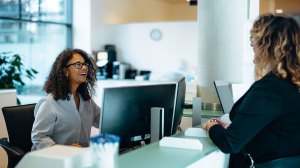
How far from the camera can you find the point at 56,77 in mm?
2625

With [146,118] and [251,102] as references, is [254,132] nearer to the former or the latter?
[251,102]

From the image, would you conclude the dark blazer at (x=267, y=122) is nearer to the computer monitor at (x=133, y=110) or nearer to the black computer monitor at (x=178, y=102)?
the computer monitor at (x=133, y=110)

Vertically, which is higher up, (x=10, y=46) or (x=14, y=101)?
(x=10, y=46)

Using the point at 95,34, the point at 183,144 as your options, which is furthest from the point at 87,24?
the point at 183,144

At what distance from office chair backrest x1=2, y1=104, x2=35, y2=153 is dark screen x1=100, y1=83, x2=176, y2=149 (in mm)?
1065

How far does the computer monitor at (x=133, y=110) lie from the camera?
199 centimetres

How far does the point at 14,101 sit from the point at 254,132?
12.1 feet

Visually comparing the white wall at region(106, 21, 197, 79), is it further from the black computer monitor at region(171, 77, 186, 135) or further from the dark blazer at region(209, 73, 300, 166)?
the dark blazer at region(209, 73, 300, 166)

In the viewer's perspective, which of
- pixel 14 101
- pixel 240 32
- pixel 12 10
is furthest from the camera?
pixel 12 10

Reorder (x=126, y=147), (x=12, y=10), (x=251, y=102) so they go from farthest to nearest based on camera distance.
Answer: (x=12, y=10)
(x=126, y=147)
(x=251, y=102)

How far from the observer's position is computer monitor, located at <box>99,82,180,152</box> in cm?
199

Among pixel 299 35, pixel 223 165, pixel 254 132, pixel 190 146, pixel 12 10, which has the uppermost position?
pixel 12 10

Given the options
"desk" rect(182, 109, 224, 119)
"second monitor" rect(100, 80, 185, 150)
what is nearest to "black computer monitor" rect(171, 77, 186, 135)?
"second monitor" rect(100, 80, 185, 150)

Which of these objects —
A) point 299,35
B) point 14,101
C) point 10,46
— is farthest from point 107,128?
point 10,46
